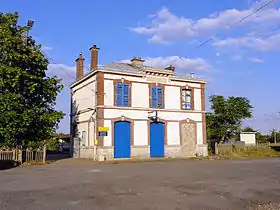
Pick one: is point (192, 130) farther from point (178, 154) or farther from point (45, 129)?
point (45, 129)

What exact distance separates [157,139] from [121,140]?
12.6ft

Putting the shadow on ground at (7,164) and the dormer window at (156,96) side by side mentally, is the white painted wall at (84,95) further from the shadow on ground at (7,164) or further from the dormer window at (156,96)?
the shadow on ground at (7,164)

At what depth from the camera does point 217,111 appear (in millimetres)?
40438

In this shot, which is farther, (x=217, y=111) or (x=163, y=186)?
(x=217, y=111)

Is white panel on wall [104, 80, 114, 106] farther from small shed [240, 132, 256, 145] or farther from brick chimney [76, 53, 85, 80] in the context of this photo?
small shed [240, 132, 256, 145]

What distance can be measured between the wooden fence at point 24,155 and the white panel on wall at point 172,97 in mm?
12664

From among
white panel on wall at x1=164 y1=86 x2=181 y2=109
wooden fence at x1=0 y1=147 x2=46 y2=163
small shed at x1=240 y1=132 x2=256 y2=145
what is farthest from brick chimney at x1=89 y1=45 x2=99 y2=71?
small shed at x1=240 y1=132 x2=256 y2=145

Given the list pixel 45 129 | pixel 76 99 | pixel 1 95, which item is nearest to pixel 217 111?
pixel 76 99

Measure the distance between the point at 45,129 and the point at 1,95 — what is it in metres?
3.92

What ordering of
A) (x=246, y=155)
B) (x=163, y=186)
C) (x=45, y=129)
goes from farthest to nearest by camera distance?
(x=246, y=155), (x=45, y=129), (x=163, y=186)

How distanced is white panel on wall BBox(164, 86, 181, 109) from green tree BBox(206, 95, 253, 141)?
10.9 m

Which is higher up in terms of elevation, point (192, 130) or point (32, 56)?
point (32, 56)

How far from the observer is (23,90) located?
22.8m

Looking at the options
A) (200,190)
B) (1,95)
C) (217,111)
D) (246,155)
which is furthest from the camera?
(217,111)
